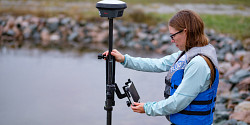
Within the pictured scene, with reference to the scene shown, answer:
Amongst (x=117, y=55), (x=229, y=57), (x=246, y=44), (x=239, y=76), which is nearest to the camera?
(x=117, y=55)

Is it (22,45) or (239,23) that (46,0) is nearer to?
(22,45)

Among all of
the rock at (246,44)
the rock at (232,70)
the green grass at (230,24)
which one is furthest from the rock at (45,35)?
the rock at (232,70)

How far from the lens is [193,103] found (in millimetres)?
2334

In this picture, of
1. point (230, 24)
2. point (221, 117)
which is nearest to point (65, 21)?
point (230, 24)

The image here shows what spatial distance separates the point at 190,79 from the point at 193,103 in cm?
22

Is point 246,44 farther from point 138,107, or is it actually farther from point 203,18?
point 138,107

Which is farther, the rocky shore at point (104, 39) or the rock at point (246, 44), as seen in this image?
the rock at point (246, 44)

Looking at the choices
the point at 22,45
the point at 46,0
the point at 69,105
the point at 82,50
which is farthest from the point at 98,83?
the point at 46,0

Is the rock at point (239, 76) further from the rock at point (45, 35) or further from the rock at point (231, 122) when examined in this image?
the rock at point (45, 35)

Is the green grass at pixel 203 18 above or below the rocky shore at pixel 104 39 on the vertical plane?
above

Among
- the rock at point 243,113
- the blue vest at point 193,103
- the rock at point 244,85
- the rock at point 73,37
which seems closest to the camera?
the blue vest at point 193,103

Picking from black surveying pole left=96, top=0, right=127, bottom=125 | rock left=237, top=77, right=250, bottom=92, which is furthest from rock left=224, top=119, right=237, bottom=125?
black surveying pole left=96, top=0, right=127, bottom=125

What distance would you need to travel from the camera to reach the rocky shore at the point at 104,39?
780cm

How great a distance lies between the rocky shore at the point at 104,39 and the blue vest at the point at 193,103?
444cm
